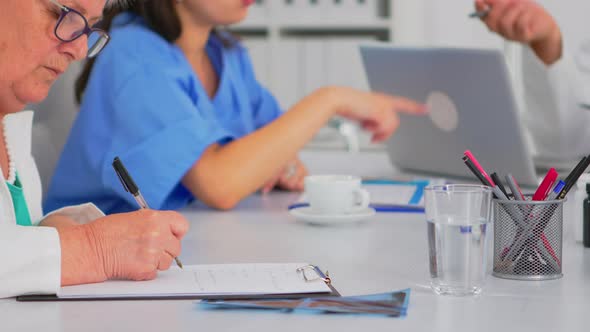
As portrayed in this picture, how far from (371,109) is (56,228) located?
719mm

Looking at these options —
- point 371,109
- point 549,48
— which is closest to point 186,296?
point 371,109

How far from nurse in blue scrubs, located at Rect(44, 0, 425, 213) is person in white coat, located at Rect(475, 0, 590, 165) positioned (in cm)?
36

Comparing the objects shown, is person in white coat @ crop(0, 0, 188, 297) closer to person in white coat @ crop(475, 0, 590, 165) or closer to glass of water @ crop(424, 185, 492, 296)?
glass of water @ crop(424, 185, 492, 296)

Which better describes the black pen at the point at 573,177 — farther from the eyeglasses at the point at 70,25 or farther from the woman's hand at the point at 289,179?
the woman's hand at the point at 289,179

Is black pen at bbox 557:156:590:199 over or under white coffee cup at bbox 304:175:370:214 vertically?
over

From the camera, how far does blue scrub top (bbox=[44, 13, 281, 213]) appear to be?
133cm

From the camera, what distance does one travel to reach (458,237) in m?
0.83

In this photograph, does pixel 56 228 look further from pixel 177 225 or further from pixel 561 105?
pixel 561 105

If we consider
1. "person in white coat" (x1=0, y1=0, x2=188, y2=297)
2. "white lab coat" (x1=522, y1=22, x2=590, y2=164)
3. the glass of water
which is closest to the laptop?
"white lab coat" (x1=522, y1=22, x2=590, y2=164)

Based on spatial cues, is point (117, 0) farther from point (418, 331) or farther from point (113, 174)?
point (418, 331)

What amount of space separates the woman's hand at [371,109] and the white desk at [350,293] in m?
0.27

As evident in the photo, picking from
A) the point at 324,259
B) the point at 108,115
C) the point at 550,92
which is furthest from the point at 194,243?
the point at 550,92

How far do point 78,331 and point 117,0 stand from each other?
0.95 metres

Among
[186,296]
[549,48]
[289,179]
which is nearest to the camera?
[186,296]
